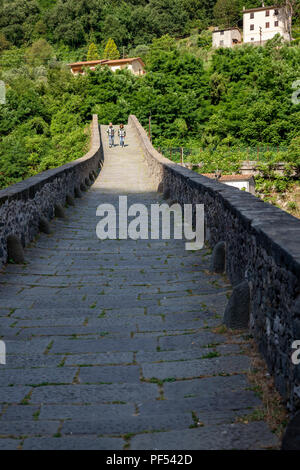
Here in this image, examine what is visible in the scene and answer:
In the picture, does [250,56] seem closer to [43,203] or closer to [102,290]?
[43,203]

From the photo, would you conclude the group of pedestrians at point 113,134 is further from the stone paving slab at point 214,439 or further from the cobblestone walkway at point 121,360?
the stone paving slab at point 214,439

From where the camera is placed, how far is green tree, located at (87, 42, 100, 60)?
8044cm

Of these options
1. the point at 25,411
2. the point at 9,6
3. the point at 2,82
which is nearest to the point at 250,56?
the point at 2,82

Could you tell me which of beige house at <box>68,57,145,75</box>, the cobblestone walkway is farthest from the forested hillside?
the cobblestone walkway

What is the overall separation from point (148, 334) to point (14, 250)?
10.7 feet

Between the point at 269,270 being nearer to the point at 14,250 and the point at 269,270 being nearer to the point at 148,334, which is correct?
the point at 148,334

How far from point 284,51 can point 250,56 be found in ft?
15.2

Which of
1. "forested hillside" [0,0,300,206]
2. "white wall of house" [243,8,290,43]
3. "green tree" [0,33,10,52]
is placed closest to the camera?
"forested hillside" [0,0,300,206]

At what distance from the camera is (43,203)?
394 inches

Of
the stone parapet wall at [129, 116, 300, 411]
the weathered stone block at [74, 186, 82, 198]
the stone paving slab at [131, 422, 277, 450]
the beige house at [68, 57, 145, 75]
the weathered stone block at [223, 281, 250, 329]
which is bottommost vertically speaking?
the weathered stone block at [74, 186, 82, 198]

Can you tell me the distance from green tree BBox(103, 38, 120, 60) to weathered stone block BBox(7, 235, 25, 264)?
78.2m

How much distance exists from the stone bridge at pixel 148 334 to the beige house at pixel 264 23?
78829mm

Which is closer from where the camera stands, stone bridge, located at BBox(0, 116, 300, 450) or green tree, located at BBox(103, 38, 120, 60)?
stone bridge, located at BBox(0, 116, 300, 450)

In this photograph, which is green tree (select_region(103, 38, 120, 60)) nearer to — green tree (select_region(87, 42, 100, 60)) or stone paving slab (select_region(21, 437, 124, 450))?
green tree (select_region(87, 42, 100, 60))
